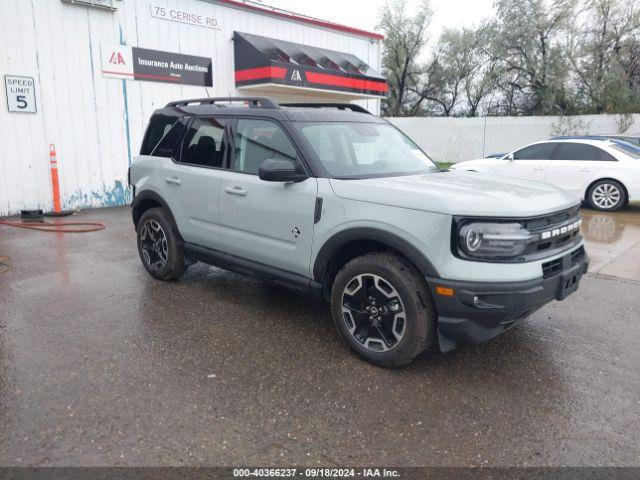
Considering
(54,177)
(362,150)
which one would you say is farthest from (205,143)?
(54,177)

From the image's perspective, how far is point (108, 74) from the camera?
1055 centimetres

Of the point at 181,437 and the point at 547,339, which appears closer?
the point at 181,437

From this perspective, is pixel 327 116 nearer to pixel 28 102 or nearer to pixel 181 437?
pixel 181 437

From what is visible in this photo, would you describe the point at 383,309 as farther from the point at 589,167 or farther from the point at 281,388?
the point at 589,167

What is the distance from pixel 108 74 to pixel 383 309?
9.38 m

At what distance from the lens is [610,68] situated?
970 inches

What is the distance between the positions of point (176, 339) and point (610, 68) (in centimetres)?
2707

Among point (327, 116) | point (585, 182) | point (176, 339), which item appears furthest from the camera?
point (585, 182)

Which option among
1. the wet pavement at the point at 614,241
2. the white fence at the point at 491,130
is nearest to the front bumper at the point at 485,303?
the wet pavement at the point at 614,241

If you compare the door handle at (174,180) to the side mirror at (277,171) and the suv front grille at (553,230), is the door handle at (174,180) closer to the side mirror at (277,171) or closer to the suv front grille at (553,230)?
the side mirror at (277,171)

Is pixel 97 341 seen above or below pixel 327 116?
below

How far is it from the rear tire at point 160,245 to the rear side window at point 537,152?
8.88 metres

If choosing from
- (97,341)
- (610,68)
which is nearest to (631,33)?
(610,68)

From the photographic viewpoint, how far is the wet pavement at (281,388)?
269cm
